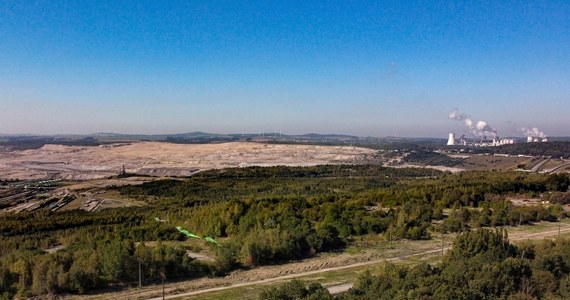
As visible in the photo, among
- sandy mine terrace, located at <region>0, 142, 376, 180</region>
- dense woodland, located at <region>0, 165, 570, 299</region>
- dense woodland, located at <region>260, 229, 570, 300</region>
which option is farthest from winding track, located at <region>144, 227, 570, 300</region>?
sandy mine terrace, located at <region>0, 142, 376, 180</region>

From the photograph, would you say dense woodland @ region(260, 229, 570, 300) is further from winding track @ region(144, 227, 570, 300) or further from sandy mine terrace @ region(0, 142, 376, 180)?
sandy mine terrace @ region(0, 142, 376, 180)

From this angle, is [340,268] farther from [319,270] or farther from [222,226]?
[222,226]

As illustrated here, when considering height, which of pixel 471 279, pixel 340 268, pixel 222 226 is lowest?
pixel 340 268

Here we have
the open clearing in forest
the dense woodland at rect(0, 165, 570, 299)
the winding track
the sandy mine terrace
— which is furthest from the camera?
the sandy mine terrace

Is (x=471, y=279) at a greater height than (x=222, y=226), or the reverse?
(x=471, y=279)

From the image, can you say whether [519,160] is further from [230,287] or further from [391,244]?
[230,287]

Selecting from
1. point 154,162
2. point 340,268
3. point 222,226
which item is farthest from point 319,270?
point 154,162
